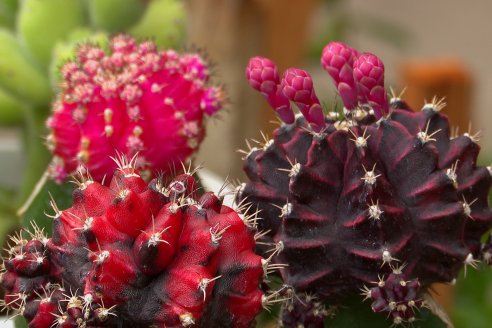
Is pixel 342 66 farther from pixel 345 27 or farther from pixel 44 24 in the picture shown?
pixel 345 27

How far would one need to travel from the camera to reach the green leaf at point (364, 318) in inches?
26.6

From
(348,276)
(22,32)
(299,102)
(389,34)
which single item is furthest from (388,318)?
(389,34)

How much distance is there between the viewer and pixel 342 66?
2.11ft

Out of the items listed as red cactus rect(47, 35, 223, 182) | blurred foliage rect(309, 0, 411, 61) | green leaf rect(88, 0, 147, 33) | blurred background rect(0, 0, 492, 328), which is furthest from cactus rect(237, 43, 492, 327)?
blurred foliage rect(309, 0, 411, 61)

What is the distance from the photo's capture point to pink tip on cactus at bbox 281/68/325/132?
2.05ft

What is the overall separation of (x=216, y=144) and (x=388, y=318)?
3.83ft

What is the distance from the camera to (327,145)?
2.06 ft

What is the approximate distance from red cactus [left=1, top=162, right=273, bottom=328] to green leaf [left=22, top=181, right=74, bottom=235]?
176 mm

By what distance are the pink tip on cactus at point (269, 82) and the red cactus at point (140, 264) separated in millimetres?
97

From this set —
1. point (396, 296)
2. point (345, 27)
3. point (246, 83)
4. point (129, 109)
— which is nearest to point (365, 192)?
point (396, 296)

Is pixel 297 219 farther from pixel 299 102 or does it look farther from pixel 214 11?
pixel 214 11

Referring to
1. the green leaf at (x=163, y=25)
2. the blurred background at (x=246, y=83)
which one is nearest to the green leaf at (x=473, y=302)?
the blurred background at (x=246, y=83)

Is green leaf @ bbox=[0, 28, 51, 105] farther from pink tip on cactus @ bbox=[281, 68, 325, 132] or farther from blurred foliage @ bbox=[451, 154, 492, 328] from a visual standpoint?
blurred foliage @ bbox=[451, 154, 492, 328]

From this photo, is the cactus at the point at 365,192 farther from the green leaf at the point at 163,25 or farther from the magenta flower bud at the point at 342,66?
the green leaf at the point at 163,25
